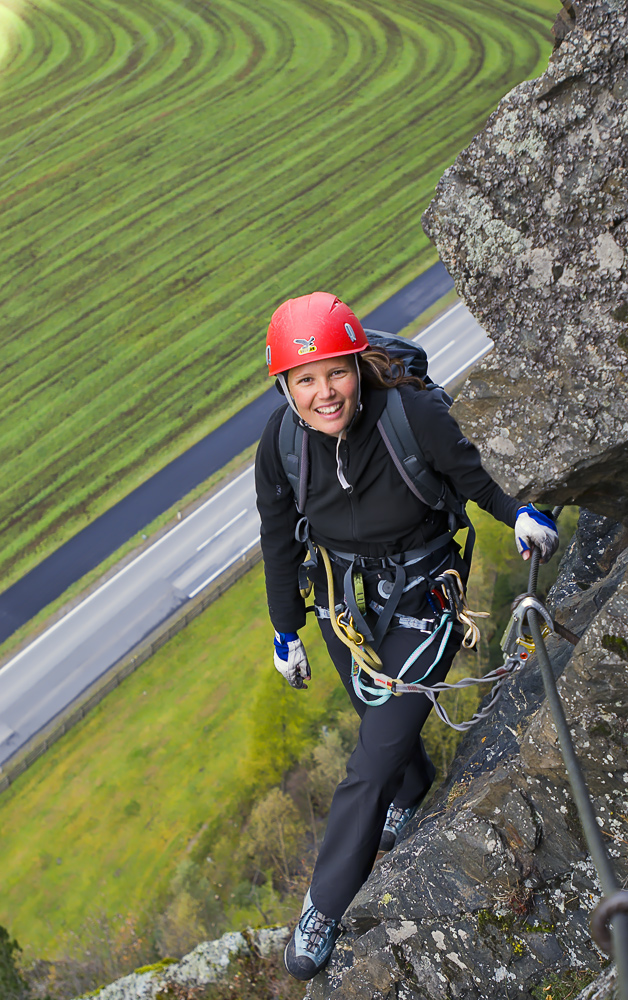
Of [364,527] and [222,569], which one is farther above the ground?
[364,527]

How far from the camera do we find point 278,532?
19.3 ft

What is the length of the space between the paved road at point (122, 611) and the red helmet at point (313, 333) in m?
17.5

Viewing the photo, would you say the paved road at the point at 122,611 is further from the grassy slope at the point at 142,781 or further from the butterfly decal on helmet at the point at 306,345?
the butterfly decal on helmet at the point at 306,345

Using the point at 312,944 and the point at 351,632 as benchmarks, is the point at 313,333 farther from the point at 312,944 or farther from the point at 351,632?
the point at 312,944

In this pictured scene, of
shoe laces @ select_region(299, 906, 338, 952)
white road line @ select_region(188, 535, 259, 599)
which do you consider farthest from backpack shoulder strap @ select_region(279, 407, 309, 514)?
white road line @ select_region(188, 535, 259, 599)

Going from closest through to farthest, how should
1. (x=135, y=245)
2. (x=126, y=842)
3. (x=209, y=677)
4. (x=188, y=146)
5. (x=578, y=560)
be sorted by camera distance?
(x=578, y=560)
(x=126, y=842)
(x=209, y=677)
(x=135, y=245)
(x=188, y=146)

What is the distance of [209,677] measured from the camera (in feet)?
67.0

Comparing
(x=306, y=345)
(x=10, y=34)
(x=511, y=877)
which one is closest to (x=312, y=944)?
(x=511, y=877)

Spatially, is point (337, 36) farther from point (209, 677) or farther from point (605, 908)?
point (605, 908)

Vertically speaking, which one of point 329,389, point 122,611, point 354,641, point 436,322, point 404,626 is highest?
point 329,389

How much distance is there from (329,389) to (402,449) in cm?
63

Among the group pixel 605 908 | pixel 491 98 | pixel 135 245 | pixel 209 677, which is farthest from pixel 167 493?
pixel 491 98

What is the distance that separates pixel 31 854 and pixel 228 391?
606 inches

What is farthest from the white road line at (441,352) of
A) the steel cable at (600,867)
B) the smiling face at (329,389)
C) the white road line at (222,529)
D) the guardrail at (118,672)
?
the steel cable at (600,867)
